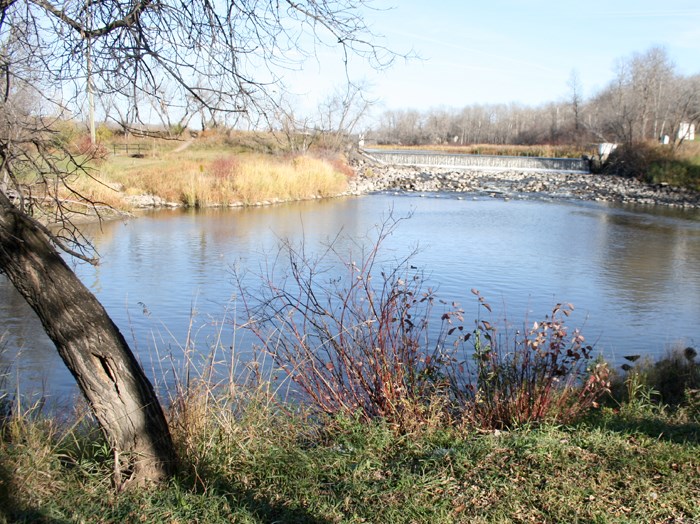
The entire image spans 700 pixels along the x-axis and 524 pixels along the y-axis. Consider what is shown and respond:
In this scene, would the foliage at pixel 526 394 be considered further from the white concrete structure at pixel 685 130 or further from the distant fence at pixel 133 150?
the white concrete structure at pixel 685 130

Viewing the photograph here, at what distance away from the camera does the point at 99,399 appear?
141 inches

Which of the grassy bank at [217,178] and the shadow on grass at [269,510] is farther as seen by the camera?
the grassy bank at [217,178]

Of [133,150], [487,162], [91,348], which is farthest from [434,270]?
[487,162]

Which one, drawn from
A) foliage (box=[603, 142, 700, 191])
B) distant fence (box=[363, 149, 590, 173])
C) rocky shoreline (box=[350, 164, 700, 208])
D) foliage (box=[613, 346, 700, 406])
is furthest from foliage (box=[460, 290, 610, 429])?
distant fence (box=[363, 149, 590, 173])

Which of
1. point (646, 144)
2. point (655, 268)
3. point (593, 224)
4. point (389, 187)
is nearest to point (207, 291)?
point (655, 268)

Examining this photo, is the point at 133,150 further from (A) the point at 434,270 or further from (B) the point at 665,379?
(B) the point at 665,379

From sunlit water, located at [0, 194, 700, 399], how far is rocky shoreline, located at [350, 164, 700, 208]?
6875mm

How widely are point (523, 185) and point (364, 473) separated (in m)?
35.7

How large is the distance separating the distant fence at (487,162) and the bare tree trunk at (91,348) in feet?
144

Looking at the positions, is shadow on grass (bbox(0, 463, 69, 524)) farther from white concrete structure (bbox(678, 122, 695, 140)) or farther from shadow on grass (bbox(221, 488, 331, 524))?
white concrete structure (bbox(678, 122, 695, 140))

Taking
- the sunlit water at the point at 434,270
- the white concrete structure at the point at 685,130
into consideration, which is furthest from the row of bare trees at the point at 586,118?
the sunlit water at the point at 434,270

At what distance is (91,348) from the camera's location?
139 inches

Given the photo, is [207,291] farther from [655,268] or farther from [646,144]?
[646,144]

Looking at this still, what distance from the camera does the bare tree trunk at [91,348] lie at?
3.48 meters
